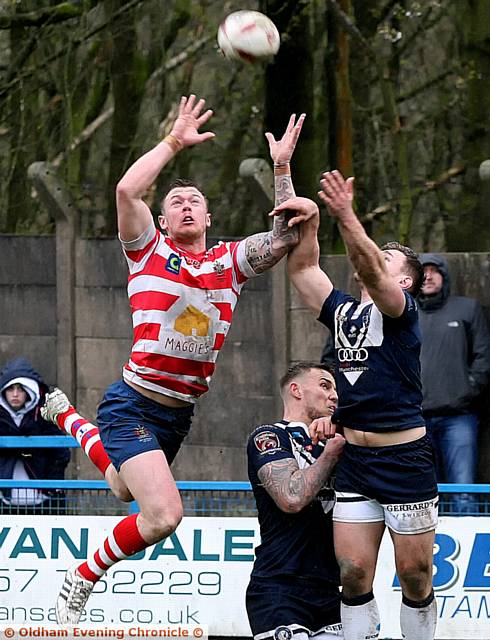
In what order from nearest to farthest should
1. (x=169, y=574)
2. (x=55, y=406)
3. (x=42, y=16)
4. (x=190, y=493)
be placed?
(x=55, y=406), (x=169, y=574), (x=190, y=493), (x=42, y=16)

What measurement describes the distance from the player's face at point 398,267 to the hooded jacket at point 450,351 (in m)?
2.65

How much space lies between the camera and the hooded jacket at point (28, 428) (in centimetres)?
873

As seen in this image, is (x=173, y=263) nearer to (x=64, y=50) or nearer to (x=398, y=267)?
(x=398, y=267)

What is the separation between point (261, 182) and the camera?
953 centimetres

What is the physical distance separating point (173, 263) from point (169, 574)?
2.25 meters

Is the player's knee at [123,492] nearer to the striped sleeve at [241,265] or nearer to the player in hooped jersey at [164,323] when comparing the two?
the player in hooped jersey at [164,323]

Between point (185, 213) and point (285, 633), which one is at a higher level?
point (185, 213)

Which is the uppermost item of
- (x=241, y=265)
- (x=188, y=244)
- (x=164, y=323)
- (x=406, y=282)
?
(x=188, y=244)

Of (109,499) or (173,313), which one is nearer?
(173,313)

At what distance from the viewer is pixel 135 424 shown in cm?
611

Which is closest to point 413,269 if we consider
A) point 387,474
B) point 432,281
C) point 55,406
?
point 387,474

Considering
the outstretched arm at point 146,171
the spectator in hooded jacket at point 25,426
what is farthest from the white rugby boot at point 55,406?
the spectator in hooded jacket at point 25,426

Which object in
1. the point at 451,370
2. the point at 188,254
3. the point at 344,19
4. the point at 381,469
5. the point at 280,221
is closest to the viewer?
the point at 381,469

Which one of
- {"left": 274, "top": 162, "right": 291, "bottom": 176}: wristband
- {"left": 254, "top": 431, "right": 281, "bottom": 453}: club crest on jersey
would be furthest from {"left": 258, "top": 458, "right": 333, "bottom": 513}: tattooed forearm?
{"left": 274, "top": 162, "right": 291, "bottom": 176}: wristband
